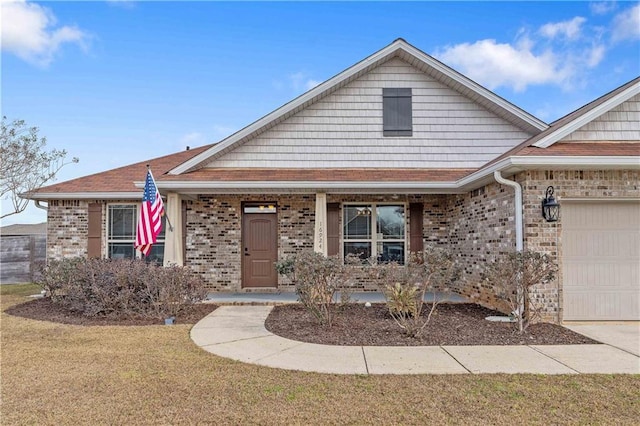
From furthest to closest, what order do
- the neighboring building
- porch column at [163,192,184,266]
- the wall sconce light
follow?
the neighboring building < porch column at [163,192,184,266] < the wall sconce light

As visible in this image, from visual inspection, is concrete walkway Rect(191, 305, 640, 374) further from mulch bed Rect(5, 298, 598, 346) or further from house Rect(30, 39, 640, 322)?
house Rect(30, 39, 640, 322)

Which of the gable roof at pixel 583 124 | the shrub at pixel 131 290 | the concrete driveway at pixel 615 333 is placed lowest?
the concrete driveway at pixel 615 333

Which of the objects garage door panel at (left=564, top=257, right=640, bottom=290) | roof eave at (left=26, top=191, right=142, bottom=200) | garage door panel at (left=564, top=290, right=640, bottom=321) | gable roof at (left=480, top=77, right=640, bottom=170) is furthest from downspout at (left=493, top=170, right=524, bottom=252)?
roof eave at (left=26, top=191, right=142, bottom=200)

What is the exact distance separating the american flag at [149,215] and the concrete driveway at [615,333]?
7684mm

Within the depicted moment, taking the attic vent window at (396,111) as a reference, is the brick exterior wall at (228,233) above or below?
below

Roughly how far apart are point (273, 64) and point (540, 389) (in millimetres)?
13261

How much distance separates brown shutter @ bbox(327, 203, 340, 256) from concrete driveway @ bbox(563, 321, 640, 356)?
5203mm

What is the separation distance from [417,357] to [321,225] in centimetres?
480

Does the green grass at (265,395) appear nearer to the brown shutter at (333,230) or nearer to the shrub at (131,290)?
the shrub at (131,290)

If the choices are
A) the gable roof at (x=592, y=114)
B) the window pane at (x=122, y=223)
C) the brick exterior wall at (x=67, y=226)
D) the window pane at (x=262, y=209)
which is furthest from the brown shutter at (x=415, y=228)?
the brick exterior wall at (x=67, y=226)

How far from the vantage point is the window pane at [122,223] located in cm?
1070

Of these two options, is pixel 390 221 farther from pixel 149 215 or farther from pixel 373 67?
pixel 149 215

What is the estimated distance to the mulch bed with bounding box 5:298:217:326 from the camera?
6980 mm

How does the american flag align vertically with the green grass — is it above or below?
above
